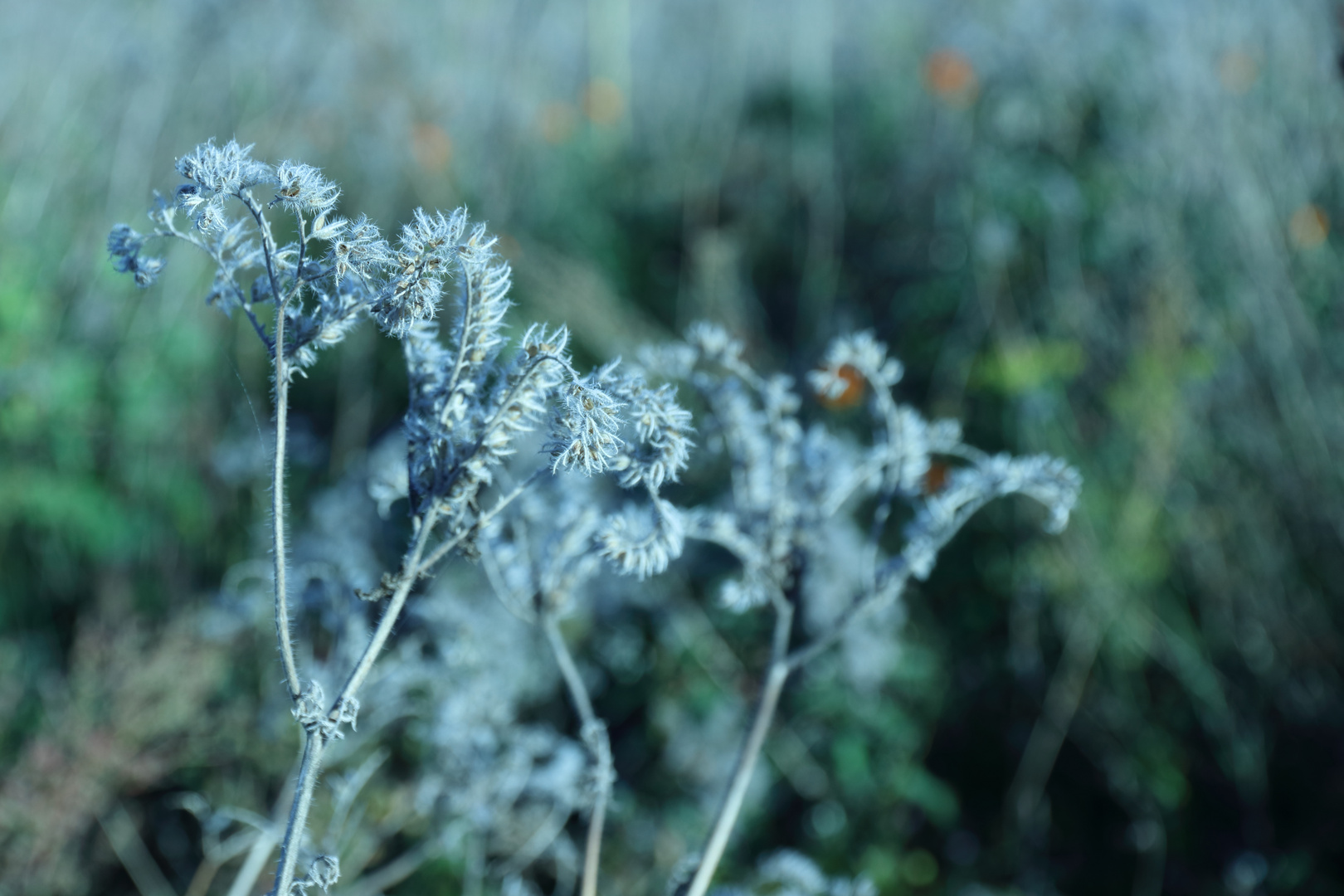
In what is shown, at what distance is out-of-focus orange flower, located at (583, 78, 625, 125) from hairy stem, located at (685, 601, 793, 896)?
484 centimetres

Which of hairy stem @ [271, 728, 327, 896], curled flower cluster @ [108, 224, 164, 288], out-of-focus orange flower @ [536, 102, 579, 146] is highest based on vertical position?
out-of-focus orange flower @ [536, 102, 579, 146]

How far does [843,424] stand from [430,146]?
239 cm

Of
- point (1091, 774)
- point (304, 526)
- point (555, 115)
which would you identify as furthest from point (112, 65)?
point (1091, 774)

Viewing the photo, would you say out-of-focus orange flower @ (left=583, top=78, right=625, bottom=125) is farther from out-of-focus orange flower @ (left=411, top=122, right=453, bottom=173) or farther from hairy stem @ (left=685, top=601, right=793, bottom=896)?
hairy stem @ (left=685, top=601, right=793, bottom=896)

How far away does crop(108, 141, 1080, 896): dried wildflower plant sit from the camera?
104cm

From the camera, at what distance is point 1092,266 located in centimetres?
412

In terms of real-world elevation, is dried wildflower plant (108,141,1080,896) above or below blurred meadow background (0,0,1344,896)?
below

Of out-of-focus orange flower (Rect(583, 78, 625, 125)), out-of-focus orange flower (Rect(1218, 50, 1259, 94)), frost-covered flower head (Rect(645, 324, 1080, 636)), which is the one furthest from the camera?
out-of-focus orange flower (Rect(583, 78, 625, 125))

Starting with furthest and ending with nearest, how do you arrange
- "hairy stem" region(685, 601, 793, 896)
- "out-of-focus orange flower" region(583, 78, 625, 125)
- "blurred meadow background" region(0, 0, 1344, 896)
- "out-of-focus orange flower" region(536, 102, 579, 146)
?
"out-of-focus orange flower" region(583, 78, 625, 125) → "out-of-focus orange flower" region(536, 102, 579, 146) → "blurred meadow background" region(0, 0, 1344, 896) → "hairy stem" region(685, 601, 793, 896)

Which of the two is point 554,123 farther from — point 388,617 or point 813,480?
point 388,617

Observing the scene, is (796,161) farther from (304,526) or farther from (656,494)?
(656,494)

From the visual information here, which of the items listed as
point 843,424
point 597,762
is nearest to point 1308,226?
point 843,424

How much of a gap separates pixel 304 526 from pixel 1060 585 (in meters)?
2.75

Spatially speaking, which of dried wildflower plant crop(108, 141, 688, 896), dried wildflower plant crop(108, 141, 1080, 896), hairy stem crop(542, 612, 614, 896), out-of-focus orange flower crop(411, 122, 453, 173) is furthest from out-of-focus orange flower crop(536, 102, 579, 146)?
hairy stem crop(542, 612, 614, 896)
